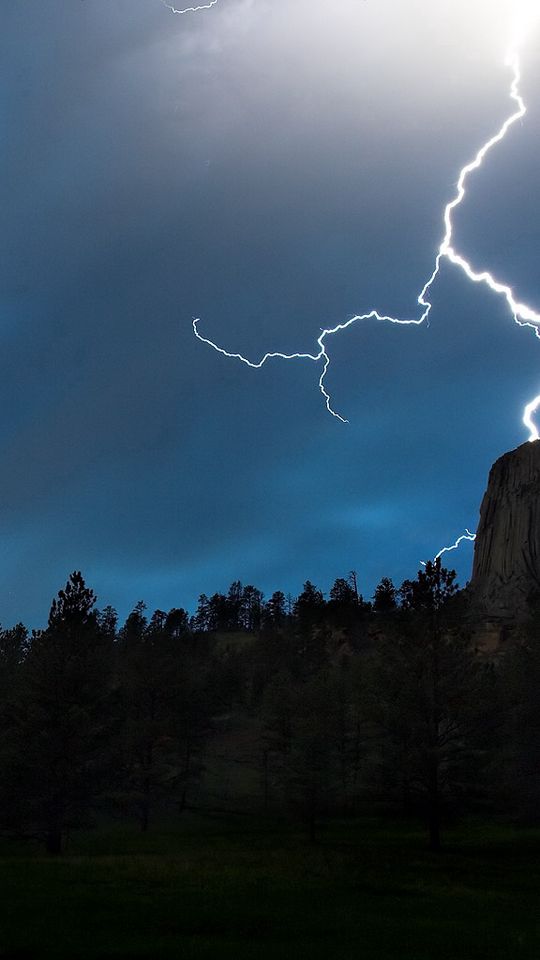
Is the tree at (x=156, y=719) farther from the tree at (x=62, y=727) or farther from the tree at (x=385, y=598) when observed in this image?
the tree at (x=385, y=598)

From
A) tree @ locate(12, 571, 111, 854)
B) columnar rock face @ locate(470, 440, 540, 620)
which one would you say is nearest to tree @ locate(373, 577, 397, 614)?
columnar rock face @ locate(470, 440, 540, 620)

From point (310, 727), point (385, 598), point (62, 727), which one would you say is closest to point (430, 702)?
point (310, 727)

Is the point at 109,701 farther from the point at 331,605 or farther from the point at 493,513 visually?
the point at 493,513

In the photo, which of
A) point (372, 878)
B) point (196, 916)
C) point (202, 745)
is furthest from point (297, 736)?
point (196, 916)

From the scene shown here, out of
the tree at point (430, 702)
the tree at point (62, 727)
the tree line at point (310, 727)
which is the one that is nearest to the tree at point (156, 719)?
the tree line at point (310, 727)

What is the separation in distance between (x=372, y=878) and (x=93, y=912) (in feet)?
35.3

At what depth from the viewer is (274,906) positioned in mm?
14266

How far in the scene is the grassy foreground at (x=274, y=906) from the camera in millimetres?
10508

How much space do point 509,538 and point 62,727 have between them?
103 metres

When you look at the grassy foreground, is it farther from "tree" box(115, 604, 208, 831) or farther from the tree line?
"tree" box(115, 604, 208, 831)

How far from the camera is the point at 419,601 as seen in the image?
34.0m

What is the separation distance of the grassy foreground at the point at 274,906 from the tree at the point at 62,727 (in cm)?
229

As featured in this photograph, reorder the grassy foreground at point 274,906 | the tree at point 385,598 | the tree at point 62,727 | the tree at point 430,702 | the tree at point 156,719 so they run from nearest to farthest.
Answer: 1. the grassy foreground at point 274,906
2. the tree at point 62,727
3. the tree at point 430,702
4. the tree at point 156,719
5. the tree at point 385,598

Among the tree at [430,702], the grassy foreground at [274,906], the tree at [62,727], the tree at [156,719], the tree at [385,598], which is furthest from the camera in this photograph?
the tree at [385,598]
